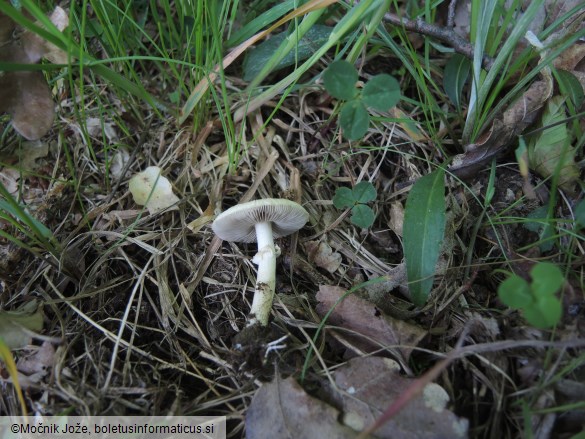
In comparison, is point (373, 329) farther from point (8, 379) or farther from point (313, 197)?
point (8, 379)

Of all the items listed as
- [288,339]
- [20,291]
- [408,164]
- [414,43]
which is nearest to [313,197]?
[408,164]

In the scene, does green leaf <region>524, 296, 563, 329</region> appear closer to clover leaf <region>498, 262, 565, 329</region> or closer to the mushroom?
clover leaf <region>498, 262, 565, 329</region>

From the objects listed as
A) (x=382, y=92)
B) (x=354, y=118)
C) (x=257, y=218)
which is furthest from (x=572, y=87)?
(x=257, y=218)

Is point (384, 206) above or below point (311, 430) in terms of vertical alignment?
above

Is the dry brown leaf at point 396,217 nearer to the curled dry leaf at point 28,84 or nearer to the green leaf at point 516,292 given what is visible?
the green leaf at point 516,292

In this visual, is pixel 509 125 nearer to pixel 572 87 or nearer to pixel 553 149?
pixel 553 149

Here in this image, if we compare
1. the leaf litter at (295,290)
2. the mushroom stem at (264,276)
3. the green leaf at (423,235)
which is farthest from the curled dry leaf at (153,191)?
the green leaf at (423,235)
